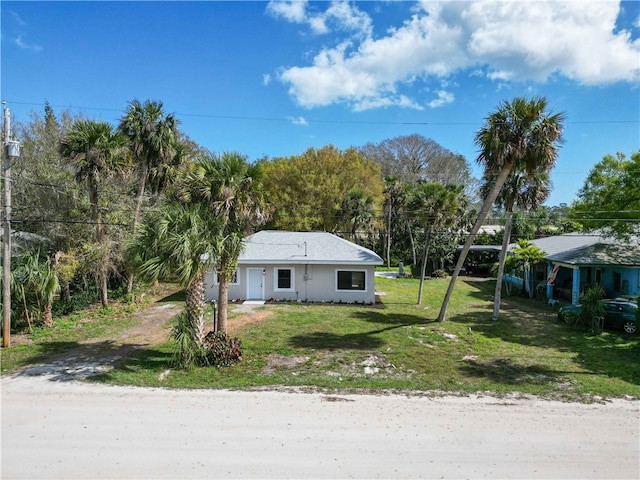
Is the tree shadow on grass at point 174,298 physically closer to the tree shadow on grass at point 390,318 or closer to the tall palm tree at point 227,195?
the tree shadow on grass at point 390,318

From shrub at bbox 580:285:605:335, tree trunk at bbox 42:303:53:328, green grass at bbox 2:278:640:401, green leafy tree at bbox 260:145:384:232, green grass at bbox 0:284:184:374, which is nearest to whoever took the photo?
green grass at bbox 2:278:640:401

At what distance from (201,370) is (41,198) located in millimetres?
14428

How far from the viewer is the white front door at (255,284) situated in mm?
22516

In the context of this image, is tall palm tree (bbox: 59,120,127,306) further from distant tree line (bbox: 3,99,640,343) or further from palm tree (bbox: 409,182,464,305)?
palm tree (bbox: 409,182,464,305)

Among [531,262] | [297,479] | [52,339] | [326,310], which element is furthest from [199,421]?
[531,262]

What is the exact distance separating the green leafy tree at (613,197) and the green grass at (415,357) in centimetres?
611

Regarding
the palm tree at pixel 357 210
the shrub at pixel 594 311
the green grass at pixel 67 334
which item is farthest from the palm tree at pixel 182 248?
the palm tree at pixel 357 210

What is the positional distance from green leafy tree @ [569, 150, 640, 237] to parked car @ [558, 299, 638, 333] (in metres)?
4.62

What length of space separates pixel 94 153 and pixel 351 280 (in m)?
14.6

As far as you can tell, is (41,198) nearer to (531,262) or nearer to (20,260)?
(20,260)

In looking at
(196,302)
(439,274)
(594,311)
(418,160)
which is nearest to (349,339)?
(196,302)

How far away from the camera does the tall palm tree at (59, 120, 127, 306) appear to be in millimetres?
18266

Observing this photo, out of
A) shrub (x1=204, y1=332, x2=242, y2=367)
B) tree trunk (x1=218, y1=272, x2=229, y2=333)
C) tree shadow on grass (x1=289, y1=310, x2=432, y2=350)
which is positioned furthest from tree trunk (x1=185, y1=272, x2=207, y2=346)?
tree shadow on grass (x1=289, y1=310, x2=432, y2=350)

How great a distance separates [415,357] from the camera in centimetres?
1330
